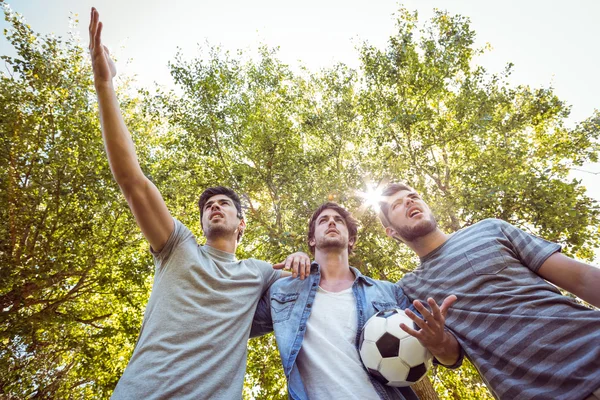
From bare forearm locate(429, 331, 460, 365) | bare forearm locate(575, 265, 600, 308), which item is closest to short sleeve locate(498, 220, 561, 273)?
bare forearm locate(575, 265, 600, 308)

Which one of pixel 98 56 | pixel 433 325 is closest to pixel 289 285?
pixel 433 325

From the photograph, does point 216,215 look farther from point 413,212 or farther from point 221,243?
point 413,212

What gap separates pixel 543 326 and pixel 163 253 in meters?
3.31

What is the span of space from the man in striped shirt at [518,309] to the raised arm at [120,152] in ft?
9.01

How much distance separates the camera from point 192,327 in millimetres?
2418

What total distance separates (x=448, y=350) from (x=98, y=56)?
158 inches

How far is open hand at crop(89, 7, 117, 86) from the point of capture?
2.59 m

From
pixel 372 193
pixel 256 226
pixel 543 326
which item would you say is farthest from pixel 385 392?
pixel 256 226

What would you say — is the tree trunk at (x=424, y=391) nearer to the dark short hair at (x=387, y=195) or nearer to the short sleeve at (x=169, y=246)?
the dark short hair at (x=387, y=195)

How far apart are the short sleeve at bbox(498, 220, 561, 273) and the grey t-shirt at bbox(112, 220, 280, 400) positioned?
2.60 metres

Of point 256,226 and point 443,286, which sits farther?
point 256,226

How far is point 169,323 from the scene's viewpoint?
2418 mm

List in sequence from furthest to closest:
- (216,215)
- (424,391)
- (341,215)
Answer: (424,391) → (341,215) → (216,215)

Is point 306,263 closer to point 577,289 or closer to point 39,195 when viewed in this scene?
point 577,289
